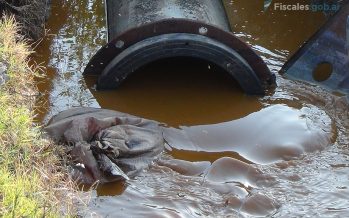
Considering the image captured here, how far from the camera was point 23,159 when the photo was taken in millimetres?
4352

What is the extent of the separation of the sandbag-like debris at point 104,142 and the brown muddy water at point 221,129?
13 centimetres

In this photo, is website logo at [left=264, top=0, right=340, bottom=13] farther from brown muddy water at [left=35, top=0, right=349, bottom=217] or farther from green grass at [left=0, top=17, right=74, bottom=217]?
green grass at [left=0, top=17, right=74, bottom=217]

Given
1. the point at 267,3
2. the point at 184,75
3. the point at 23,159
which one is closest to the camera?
the point at 23,159

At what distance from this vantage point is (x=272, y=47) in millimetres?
7547

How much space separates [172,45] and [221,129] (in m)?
1.00

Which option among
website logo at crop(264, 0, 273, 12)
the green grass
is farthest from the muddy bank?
website logo at crop(264, 0, 273, 12)

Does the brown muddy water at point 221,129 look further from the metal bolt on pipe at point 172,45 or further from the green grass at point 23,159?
the green grass at point 23,159

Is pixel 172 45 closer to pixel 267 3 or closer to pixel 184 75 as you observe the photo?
pixel 184 75

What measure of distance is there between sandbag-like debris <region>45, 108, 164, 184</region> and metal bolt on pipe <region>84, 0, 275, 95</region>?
31.8 inches

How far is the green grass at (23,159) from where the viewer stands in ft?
11.8

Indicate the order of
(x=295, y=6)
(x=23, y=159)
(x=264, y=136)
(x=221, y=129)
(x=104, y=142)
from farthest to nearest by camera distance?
(x=295, y=6), (x=221, y=129), (x=264, y=136), (x=104, y=142), (x=23, y=159)

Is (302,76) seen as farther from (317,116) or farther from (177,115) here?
(177,115)

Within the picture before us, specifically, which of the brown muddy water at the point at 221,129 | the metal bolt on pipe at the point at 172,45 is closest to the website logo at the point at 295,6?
the brown muddy water at the point at 221,129

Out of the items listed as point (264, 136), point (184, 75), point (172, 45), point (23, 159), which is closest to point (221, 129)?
point (264, 136)
